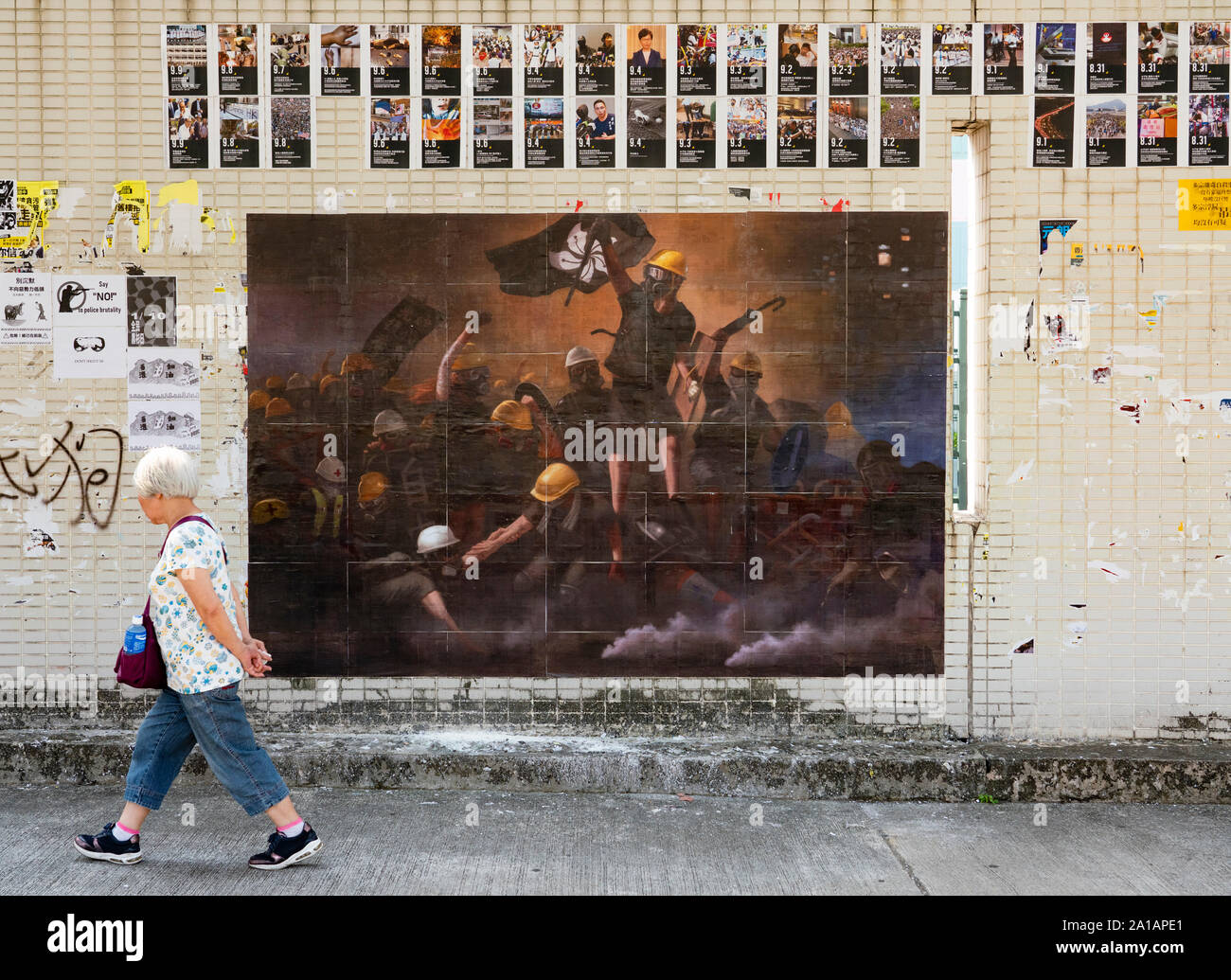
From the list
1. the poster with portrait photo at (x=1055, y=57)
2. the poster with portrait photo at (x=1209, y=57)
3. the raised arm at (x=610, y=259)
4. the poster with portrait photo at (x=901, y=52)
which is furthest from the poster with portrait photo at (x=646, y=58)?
the poster with portrait photo at (x=1209, y=57)

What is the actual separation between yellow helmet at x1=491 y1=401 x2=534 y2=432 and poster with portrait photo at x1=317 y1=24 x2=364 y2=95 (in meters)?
1.94

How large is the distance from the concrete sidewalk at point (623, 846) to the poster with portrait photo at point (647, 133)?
11.3 ft

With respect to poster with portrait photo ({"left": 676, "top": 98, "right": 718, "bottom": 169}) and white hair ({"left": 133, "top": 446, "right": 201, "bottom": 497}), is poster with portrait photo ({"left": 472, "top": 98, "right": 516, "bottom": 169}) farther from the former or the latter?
white hair ({"left": 133, "top": 446, "right": 201, "bottom": 497})

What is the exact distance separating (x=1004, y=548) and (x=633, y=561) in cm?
207

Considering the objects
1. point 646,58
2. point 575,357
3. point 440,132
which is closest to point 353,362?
point 575,357

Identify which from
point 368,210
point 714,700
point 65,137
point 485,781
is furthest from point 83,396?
point 714,700

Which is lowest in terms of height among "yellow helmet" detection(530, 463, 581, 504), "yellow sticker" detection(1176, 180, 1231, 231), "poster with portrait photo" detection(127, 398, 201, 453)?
"yellow helmet" detection(530, 463, 581, 504)

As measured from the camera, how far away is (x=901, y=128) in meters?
6.25

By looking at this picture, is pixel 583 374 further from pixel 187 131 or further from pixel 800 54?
pixel 187 131

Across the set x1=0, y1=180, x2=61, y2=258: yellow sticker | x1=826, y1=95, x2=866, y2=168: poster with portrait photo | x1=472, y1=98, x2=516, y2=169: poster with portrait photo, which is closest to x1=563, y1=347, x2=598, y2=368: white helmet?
x1=472, y1=98, x2=516, y2=169: poster with portrait photo

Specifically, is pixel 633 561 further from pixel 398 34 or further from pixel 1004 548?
pixel 398 34

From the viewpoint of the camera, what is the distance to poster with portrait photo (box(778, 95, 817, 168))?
6.25 m

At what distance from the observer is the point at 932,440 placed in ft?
20.7

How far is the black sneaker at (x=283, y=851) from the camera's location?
188 inches
